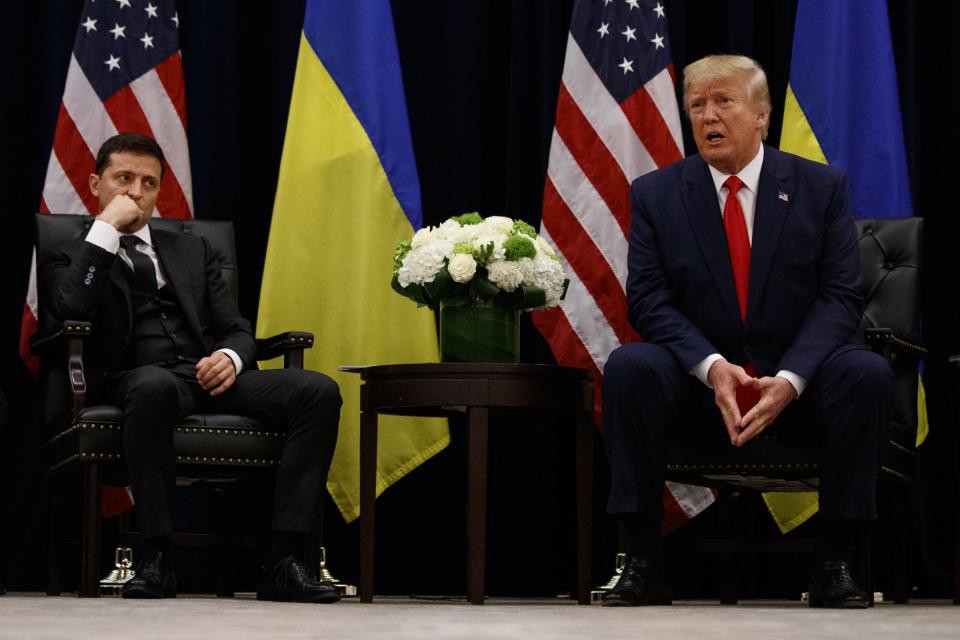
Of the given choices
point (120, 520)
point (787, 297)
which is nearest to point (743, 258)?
point (787, 297)

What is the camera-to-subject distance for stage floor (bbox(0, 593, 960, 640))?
6.56ft

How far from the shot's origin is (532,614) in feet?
9.00

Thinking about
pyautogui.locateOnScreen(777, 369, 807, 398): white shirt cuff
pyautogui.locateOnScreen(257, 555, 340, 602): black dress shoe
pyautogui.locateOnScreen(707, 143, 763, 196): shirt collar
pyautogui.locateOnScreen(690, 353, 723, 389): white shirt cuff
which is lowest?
pyautogui.locateOnScreen(257, 555, 340, 602): black dress shoe

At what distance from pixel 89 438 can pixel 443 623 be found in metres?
1.65

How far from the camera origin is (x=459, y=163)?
4934 millimetres

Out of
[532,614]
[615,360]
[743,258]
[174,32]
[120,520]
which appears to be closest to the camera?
[532,614]

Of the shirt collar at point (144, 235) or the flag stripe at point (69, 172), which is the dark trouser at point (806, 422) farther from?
the flag stripe at point (69, 172)

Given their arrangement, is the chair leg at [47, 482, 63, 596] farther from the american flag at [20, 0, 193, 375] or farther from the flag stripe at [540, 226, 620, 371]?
the flag stripe at [540, 226, 620, 371]

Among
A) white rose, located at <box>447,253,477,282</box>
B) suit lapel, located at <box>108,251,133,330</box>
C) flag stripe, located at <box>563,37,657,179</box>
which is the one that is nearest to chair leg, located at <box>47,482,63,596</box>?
suit lapel, located at <box>108,251,133,330</box>

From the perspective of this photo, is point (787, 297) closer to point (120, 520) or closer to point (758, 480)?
point (758, 480)

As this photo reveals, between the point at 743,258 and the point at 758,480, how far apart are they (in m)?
0.58

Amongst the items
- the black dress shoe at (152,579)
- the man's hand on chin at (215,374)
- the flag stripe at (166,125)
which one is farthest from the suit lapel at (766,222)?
the flag stripe at (166,125)

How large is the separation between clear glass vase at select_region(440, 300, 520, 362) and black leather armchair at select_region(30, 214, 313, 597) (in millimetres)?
497

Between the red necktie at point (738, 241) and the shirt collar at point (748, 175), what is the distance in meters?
0.02
